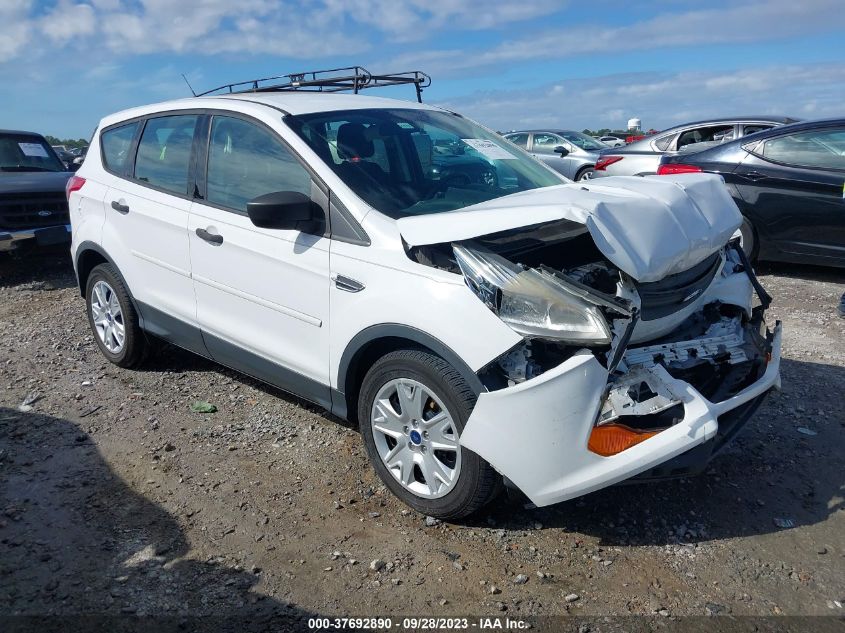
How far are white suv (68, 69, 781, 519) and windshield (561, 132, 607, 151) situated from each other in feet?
41.2

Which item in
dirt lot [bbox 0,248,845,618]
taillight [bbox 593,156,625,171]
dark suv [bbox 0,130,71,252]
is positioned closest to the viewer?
dirt lot [bbox 0,248,845,618]

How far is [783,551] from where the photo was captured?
315 cm

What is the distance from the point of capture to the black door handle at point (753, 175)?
7.24 metres

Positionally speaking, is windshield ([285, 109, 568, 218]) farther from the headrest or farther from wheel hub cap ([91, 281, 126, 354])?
wheel hub cap ([91, 281, 126, 354])

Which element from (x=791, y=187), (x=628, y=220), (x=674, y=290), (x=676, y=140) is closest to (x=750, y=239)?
(x=791, y=187)

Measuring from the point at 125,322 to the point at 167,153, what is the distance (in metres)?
1.28

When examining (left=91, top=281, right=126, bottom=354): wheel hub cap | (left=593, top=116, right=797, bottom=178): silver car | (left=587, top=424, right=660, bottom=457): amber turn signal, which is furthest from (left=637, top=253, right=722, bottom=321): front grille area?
(left=593, top=116, right=797, bottom=178): silver car

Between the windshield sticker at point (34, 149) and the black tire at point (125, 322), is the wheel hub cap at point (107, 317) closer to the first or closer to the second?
the black tire at point (125, 322)

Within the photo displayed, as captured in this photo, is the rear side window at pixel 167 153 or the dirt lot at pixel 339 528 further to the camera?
the rear side window at pixel 167 153

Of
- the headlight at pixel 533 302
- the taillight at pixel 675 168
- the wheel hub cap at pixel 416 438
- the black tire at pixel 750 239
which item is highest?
the taillight at pixel 675 168

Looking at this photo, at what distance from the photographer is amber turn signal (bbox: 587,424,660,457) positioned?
2.85 m

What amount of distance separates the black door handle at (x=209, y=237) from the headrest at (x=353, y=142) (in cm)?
88

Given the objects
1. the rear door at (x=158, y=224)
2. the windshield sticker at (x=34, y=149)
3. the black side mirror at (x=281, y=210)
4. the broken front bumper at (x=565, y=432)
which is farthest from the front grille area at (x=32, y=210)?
the broken front bumper at (x=565, y=432)

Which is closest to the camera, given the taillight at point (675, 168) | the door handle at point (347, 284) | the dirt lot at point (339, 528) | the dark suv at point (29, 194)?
the dirt lot at point (339, 528)
